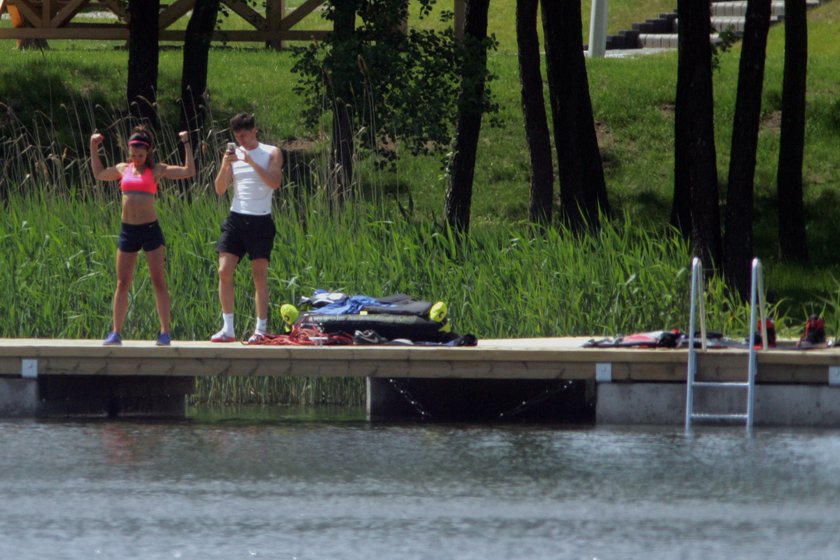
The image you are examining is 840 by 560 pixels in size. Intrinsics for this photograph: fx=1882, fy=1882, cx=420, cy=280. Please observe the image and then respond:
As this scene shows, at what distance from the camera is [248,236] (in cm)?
1291

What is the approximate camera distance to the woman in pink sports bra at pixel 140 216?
12.7m

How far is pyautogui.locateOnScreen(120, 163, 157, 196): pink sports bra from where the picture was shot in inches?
499

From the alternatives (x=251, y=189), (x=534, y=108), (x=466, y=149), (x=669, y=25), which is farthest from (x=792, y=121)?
(x=669, y=25)

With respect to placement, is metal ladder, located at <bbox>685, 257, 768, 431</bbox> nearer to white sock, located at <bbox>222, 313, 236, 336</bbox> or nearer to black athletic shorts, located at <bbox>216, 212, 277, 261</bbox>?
black athletic shorts, located at <bbox>216, 212, 277, 261</bbox>

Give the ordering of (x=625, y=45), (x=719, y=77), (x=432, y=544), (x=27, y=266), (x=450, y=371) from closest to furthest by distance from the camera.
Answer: (x=432, y=544) → (x=450, y=371) → (x=27, y=266) → (x=719, y=77) → (x=625, y=45)

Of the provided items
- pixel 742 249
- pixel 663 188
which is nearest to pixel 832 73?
pixel 663 188

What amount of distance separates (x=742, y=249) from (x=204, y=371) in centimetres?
602

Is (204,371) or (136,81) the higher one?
(136,81)

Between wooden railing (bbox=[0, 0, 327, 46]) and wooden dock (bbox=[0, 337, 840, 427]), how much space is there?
705 inches

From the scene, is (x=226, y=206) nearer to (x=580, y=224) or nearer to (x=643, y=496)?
(x=580, y=224)

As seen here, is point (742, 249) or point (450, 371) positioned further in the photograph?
point (742, 249)

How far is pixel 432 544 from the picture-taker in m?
8.87

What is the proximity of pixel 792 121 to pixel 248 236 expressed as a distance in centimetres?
995

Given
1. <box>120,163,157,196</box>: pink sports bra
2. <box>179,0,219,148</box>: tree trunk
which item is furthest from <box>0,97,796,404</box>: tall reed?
<box>179,0,219,148</box>: tree trunk
